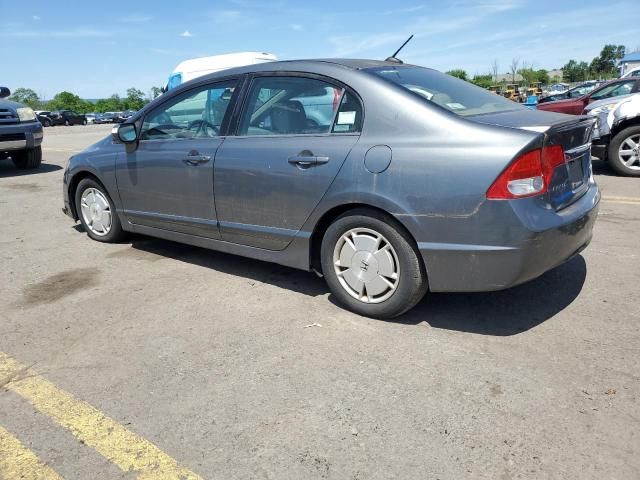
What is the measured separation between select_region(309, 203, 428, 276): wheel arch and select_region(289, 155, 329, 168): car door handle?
301 millimetres

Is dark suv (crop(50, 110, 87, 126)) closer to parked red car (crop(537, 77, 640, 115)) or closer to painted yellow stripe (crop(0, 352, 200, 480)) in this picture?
parked red car (crop(537, 77, 640, 115))

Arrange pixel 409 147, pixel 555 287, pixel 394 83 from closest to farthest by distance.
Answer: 1. pixel 409 147
2. pixel 394 83
3. pixel 555 287

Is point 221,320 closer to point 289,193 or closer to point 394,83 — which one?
point 289,193

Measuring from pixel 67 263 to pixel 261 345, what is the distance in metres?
2.54

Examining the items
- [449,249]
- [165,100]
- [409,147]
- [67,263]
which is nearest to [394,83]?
[409,147]

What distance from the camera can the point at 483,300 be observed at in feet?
11.7

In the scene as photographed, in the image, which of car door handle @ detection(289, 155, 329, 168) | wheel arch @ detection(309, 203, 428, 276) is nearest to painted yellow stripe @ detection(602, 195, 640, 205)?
wheel arch @ detection(309, 203, 428, 276)

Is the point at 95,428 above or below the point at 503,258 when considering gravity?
below

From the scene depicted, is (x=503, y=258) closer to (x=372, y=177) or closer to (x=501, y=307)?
(x=501, y=307)

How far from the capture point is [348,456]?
2.14m

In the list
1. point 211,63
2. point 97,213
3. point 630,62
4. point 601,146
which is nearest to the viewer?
point 97,213

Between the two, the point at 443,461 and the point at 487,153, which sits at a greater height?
the point at 487,153

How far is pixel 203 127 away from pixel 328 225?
4.56ft

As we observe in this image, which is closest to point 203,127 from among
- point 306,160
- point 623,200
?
point 306,160
